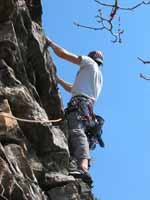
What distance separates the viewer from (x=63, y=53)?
35.4 feet

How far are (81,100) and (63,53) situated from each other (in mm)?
Result: 870

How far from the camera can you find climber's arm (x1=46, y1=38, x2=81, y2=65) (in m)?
10.8

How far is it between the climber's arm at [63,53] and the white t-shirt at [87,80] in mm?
126

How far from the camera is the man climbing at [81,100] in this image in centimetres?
1015

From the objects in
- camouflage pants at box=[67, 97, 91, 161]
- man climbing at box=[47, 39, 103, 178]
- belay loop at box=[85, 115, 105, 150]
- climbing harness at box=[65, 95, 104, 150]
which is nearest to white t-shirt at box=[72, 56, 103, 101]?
man climbing at box=[47, 39, 103, 178]

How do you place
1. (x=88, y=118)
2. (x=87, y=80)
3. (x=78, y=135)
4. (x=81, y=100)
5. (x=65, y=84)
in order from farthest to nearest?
(x=65, y=84) → (x=87, y=80) → (x=81, y=100) → (x=88, y=118) → (x=78, y=135)

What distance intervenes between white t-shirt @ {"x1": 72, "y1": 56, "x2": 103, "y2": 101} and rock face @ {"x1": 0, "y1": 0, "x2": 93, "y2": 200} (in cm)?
46

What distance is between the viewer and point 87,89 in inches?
431

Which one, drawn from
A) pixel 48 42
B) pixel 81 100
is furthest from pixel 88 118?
pixel 48 42

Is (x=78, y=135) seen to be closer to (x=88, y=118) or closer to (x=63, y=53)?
(x=88, y=118)

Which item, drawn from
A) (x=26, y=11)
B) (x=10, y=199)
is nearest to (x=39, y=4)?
(x=26, y=11)

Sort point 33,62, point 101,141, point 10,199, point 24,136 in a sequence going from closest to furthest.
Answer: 1. point 10,199
2. point 24,136
3. point 33,62
4. point 101,141

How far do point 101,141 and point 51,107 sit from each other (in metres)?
1.28

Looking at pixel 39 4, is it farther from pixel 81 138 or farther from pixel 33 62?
pixel 81 138
